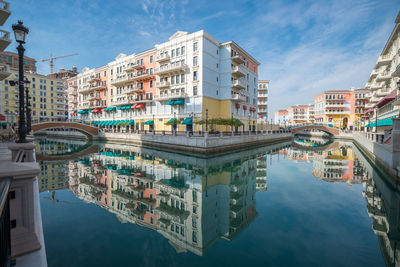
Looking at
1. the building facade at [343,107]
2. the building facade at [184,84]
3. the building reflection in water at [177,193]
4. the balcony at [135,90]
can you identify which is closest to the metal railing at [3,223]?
the building reflection in water at [177,193]

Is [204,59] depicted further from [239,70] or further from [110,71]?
[110,71]

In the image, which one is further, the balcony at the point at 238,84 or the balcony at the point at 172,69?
the balcony at the point at 238,84

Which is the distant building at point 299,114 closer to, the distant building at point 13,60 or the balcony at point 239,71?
the balcony at point 239,71

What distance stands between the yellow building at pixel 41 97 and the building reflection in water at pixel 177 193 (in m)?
59.1

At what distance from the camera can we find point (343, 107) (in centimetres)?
7112

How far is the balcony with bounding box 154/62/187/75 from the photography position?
123 ft

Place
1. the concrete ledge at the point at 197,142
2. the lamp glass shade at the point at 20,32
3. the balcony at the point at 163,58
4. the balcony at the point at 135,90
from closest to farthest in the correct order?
the lamp glass shade at the point at 20,32
the concrete ledge at the point at 197,142
the balcony at the point at 163,58
the balcony at the point at 135,90

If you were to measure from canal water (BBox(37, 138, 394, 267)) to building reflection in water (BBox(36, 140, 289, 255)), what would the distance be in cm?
6

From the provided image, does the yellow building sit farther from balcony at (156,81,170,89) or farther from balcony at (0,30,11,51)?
balcony at (0,30,11,51)

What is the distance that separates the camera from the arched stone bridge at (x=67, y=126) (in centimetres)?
4090

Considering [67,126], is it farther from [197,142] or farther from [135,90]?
[197,142]

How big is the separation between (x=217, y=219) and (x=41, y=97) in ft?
270

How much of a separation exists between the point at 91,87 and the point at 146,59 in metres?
22.6

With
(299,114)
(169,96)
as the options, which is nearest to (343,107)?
(299,114)
